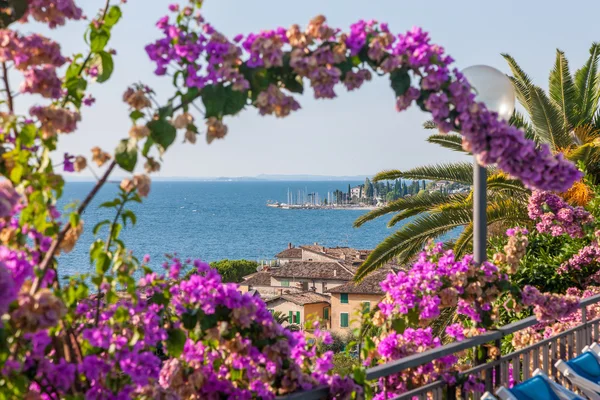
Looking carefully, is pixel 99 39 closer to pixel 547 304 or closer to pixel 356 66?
pixel 356 66

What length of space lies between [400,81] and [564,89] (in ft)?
35.0

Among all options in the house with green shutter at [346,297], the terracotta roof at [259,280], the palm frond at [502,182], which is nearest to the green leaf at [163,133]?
the palm frond at [502,182]

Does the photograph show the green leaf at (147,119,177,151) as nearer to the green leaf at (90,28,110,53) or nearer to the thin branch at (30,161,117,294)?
the thin branch at (30,161,117,294)

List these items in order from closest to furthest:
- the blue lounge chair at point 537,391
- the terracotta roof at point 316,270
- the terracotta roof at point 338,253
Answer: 1. the blue lounge chair at point 537,391
2. the terracotta roof at point 316,270
3. the terracotta roof at point 338,253

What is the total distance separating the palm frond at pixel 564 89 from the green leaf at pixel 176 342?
35.4 feet

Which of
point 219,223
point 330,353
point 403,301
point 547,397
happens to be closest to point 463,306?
point 403,301

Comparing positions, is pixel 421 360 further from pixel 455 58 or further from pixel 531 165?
pixel 455 58

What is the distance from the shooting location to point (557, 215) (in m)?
6.66

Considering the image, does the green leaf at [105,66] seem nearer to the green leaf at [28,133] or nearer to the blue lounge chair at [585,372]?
the green leaf at [28,133]

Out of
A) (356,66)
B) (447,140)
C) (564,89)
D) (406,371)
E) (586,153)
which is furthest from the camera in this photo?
(564,89)

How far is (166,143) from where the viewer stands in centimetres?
221

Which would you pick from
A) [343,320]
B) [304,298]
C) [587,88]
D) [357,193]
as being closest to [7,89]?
[587,88]

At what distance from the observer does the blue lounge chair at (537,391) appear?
336 cm

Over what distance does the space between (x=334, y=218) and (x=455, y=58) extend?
143m
